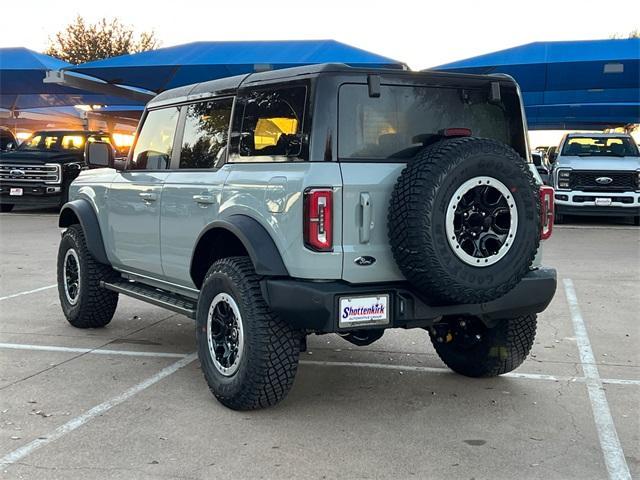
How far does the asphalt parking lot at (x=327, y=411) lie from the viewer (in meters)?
3.43

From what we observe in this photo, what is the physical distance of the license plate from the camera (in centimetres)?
369

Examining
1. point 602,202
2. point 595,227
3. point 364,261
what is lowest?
point 595,227

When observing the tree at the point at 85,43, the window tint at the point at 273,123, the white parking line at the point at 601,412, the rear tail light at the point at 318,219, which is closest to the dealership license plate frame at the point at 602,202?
the white parking line at the point at 601,412

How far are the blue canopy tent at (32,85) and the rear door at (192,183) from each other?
17179mm

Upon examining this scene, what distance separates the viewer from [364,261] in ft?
12.4

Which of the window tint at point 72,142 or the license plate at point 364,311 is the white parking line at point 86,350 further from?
the window tint at point 72,142

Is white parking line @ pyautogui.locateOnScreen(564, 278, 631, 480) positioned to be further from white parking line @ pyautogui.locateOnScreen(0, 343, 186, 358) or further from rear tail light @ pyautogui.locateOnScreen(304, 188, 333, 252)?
white parking line @ pyautogui.locateOnScreen(0, 343, 186, 358)

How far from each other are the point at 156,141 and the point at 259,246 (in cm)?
199

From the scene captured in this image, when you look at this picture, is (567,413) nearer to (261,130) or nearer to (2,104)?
(261,130)

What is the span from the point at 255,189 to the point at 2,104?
97.2 feet

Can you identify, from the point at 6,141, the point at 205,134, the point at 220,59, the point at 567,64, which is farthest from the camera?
the point at 6,141

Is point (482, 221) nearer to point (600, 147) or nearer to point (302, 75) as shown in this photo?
point (302, 75)

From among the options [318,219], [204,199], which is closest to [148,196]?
[204,199]

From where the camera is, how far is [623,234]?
13.4 meters
